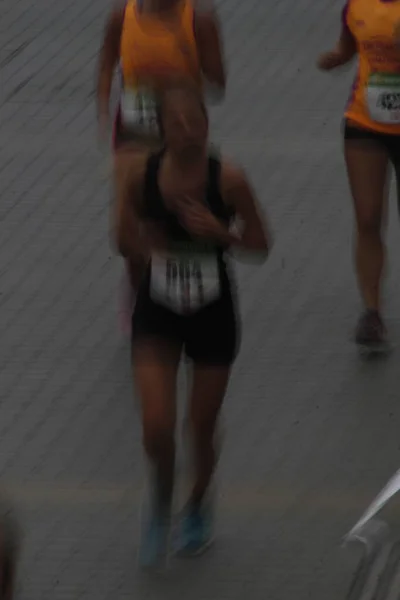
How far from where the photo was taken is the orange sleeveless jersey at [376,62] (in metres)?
7.30

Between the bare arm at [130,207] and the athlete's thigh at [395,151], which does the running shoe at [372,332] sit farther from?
the bare arm at [130,207]

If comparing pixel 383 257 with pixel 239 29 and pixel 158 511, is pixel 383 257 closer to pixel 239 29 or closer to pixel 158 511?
pixel 158 511

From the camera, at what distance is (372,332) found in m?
7.72

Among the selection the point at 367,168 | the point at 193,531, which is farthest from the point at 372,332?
the point at 193,531

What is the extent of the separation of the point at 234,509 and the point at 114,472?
0.53 meters

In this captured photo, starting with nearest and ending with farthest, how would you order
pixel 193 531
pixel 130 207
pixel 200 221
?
pixel 200 221
pixel 130 207
pixel 193 531

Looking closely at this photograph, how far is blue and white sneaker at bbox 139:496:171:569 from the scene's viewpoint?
621cm

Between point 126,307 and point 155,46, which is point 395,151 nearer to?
point 155,46

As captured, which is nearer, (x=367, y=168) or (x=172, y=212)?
(x=172, y=212)

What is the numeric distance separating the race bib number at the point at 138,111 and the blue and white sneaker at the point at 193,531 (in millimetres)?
1625

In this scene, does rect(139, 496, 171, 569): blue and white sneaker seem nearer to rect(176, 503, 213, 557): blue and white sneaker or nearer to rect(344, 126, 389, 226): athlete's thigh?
rect(176, 503, 213, 557): blue and white sneaker

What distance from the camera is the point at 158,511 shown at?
6.20m

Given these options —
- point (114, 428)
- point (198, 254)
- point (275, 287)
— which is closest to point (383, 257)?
point (275, 287)

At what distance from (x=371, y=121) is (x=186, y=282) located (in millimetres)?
1789
